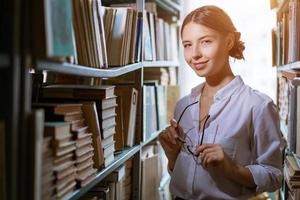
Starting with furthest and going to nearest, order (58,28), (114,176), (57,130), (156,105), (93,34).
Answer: (156,105) < (114,176) < (93,34) < (57,130) < (58,28)

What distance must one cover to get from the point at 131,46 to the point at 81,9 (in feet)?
1.86

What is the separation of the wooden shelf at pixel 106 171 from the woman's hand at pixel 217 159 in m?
0.37

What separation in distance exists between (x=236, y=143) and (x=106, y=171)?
506 millimetres

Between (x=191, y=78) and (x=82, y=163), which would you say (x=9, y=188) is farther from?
(x=191, y=78)

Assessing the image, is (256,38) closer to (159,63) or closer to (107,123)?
(159,63)

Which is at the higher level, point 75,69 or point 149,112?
point 75,69

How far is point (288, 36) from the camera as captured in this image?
2.46m

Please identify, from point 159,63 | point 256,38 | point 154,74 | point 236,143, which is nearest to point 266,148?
point 236,143

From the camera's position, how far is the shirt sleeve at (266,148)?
1.58m

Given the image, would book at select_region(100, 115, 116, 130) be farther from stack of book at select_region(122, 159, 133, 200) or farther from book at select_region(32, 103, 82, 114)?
stack of book at select_region(122, 159, 133, 200)

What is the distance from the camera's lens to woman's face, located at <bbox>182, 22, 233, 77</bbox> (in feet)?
5.78

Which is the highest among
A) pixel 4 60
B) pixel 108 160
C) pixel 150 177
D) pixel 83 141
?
pixel 4 60

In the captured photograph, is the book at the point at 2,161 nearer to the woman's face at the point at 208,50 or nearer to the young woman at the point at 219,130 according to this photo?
the young woman at the point at 219,130

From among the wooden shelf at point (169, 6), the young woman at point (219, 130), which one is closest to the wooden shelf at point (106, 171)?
the young woman at point (219, 130)
